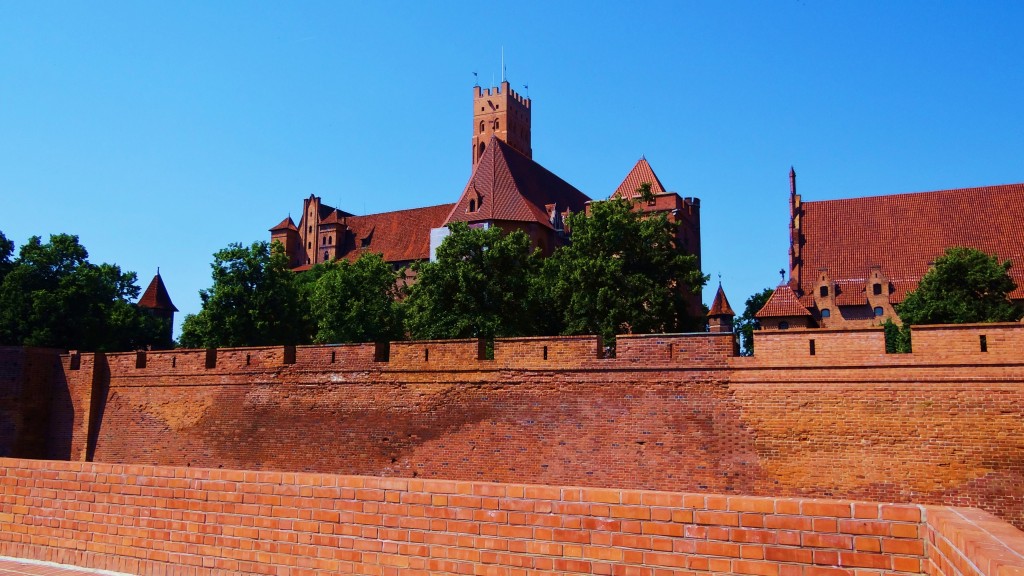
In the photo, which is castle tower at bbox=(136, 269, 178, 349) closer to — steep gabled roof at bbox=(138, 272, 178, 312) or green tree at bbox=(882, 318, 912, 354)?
steep gabled roof at bbox=(138, 272, 178, 312)

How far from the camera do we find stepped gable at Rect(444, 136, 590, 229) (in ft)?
139

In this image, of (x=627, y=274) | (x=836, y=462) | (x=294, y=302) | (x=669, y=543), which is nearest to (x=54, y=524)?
(x=669, y=543)

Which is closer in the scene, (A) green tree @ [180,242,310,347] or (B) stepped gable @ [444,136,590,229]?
(A) green tree @ [180,242,310,347]

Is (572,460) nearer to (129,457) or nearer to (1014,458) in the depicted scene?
(1014,458)

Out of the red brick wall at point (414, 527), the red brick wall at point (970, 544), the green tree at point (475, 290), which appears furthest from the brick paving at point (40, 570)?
the green tree at point (475, 290)

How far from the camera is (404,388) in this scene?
15492 millimetres

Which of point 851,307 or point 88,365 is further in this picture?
point 851,307

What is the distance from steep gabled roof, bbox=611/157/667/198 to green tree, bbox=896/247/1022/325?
1558 centimetres

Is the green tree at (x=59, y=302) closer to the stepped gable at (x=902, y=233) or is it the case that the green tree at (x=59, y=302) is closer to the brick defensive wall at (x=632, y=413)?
the brick defensive wall at (x=632, y=413)

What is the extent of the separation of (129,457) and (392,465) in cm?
721

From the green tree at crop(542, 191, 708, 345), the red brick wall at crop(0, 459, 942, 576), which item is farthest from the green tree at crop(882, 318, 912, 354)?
the red brick wall at crop(0, 459, 942, 576)

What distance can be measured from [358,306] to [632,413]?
63.0 feet

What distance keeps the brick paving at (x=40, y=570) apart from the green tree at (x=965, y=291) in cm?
2458

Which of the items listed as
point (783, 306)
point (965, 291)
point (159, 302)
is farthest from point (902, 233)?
point (159, 302)
